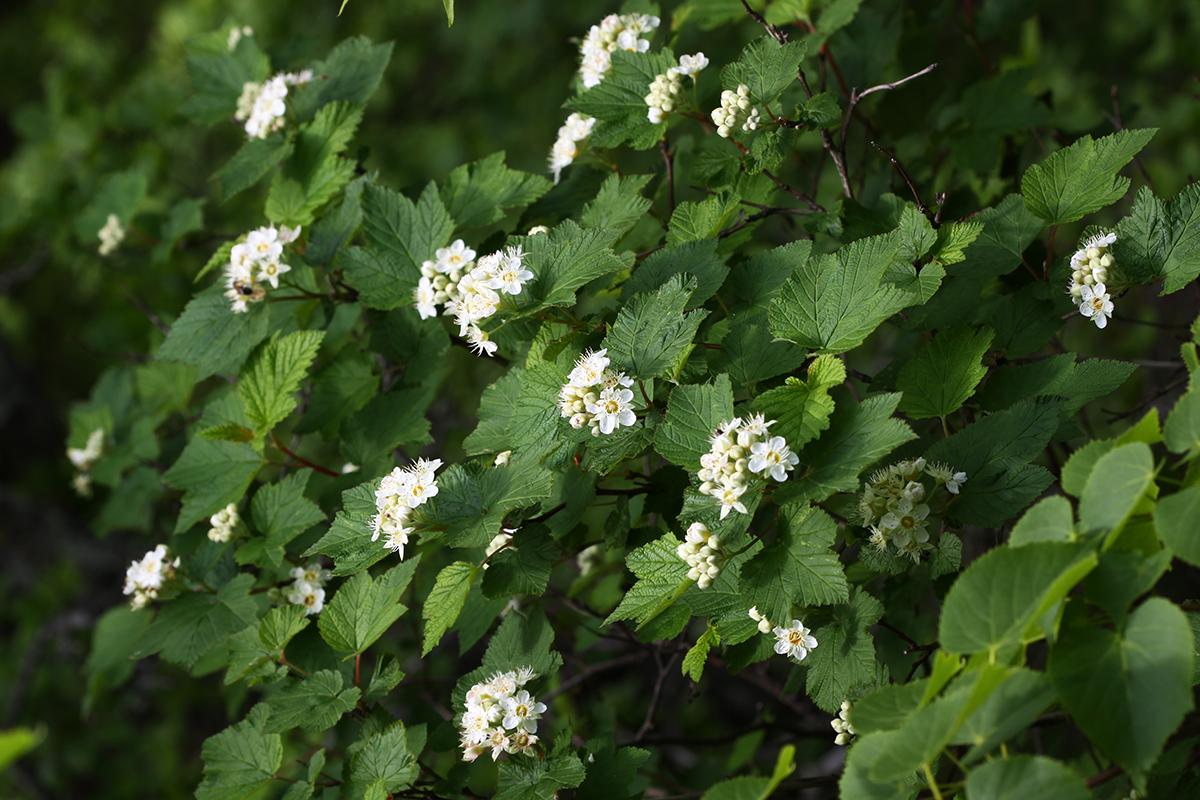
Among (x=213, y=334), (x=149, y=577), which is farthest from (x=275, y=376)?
(x=149, y=577)

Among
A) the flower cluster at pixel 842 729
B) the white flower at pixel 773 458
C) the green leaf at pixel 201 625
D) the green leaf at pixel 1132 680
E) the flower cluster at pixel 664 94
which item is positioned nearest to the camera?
the green leaf at pixel 1132 680

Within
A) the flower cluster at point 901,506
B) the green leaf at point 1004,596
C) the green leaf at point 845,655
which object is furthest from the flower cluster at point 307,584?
the green leaf at point 1004,596

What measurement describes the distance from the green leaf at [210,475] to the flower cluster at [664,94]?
102 cm

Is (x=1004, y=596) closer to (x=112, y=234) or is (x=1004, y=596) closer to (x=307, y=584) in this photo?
(x=307, y=584)

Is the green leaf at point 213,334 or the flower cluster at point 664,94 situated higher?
the flower cluster at point 664,94

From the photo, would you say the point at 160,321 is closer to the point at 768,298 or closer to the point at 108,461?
the point at 108,461

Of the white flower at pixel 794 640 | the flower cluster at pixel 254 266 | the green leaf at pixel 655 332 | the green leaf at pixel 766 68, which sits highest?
the green leaf at pixel 766 68

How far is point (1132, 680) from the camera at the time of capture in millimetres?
820

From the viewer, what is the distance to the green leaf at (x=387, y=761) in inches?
48.7

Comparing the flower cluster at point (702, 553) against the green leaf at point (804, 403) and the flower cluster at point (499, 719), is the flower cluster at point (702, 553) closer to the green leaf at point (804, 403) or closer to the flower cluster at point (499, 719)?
the green leaf at point (804, 403)

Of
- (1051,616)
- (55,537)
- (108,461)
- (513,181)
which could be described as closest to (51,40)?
(55,537)

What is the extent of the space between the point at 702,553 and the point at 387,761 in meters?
0.58

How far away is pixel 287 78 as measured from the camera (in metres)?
1.91

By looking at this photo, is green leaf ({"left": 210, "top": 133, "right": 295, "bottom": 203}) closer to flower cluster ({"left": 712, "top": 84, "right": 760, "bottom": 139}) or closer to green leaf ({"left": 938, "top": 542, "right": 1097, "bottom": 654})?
flower cluster ({"left": 712, "top": 84, "right": 760, "bottom": 139})
